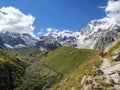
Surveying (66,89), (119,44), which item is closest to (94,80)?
(66,89)

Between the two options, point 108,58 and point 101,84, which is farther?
point 108,58

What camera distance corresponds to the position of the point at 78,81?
40.7 m

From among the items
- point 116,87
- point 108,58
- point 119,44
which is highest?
point 119,44

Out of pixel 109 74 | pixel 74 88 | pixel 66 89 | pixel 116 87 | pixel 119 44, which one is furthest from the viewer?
pixel 119 44

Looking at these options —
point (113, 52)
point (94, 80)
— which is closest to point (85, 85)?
point (94, 80)

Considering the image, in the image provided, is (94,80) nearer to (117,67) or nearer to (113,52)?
(117,67)

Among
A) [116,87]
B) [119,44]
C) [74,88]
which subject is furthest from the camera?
[119,44]

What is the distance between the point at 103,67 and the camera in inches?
1580

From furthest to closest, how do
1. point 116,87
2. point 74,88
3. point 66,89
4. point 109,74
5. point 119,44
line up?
point 119,44 < point 66,89 < point 74,88 < point 109,74 < point 116,87

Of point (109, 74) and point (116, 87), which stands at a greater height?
point (109, 74)

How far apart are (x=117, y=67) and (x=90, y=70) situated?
13.4ft

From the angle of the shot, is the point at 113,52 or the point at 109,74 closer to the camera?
the point at 109,74

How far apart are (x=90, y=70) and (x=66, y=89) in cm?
426

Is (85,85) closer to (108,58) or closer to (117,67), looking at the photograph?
(117,67)
